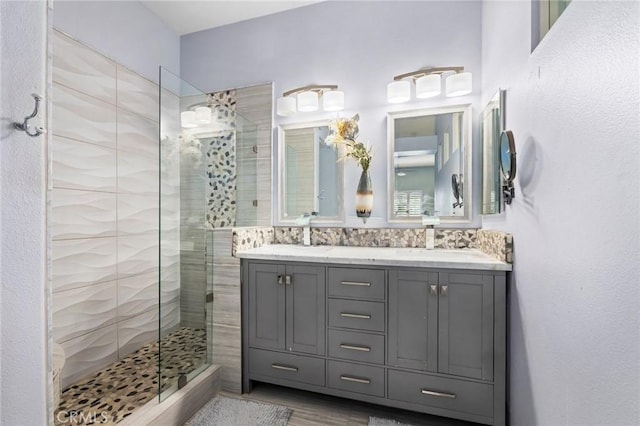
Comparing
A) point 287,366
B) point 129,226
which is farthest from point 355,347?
point 129,226

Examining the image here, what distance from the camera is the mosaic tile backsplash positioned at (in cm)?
192

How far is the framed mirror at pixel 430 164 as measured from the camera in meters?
2.00

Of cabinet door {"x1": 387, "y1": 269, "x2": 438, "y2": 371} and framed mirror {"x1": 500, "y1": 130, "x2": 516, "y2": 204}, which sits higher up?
framed mirror {"x1": 500, "y1": 130, "x2": 516, "y2": 204}

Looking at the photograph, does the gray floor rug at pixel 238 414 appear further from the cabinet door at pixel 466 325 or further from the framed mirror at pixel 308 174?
the framed mirror at pixel 308 174

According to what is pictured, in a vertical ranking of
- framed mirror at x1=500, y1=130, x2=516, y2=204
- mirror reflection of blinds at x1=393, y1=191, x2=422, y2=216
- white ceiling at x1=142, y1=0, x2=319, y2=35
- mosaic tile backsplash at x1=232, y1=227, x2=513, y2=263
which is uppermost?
white ceiling at x1=142, y1=0, x2=319, y2=35

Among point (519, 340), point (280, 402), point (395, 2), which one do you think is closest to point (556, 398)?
point (519, 340)

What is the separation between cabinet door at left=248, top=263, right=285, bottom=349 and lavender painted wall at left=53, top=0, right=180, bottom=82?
1.87 m

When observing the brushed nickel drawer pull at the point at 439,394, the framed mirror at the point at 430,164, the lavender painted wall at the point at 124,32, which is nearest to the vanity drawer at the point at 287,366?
the brushed nickel drawer pull at the point at 439,394

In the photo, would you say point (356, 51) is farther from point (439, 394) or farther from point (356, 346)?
point (439, 394)

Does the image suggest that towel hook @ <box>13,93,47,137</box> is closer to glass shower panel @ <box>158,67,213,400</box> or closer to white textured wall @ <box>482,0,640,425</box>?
glass shower panel @ <box>158,67,213,400</box>

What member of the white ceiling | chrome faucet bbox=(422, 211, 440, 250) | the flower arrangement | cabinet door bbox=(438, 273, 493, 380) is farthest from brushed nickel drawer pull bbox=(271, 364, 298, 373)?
the white ceiling

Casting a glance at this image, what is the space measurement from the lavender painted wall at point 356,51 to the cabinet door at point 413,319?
0.67m

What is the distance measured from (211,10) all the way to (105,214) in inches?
73.0

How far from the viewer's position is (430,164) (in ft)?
6.79
